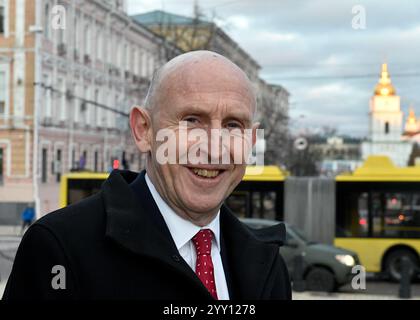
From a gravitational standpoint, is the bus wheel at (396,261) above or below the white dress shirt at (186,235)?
below

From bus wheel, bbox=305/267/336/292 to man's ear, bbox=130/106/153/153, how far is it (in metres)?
10.7

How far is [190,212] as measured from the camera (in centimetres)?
186

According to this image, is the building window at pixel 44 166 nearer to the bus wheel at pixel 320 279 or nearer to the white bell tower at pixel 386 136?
the bus wheel at pixel 320 279

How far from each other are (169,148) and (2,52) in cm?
1975

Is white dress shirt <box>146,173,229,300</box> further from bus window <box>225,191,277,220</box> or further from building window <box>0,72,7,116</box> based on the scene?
building window <box>0,72,7,116</box>

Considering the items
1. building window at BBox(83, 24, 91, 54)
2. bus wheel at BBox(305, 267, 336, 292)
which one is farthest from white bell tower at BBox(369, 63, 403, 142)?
bus wheel at BBox(305, 267, 336, 292)

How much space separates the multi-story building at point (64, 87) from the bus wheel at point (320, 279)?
440 cm

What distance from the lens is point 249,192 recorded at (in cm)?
1672

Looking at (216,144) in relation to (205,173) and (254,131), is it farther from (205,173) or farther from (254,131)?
(254,131)

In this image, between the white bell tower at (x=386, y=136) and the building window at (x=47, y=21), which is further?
the white bell tower at (x=386, y=136)

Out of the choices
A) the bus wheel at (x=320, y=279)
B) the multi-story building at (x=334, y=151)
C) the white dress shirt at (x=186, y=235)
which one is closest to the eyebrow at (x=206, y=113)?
the white dress shirt at (x=186, y=235)

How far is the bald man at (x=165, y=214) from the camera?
174cm

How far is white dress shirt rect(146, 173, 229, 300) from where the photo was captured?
6.20ft

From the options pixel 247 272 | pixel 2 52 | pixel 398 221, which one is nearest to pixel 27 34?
pixel 2 52
